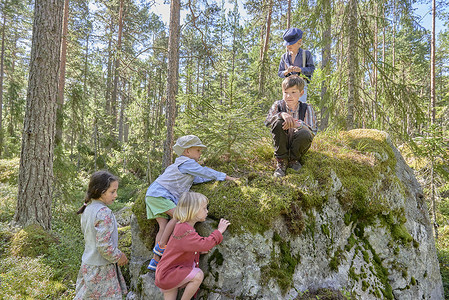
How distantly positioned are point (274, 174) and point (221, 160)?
1.09 meters

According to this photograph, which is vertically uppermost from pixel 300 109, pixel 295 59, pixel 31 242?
pixel 295 59

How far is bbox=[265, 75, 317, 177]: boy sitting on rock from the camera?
3.31 m

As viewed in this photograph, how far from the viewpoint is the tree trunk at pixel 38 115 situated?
5312mm

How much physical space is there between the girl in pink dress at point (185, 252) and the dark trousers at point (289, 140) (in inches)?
58.7

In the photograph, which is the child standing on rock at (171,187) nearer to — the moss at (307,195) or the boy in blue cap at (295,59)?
the moss at (307,195)

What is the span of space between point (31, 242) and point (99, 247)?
3.92 m

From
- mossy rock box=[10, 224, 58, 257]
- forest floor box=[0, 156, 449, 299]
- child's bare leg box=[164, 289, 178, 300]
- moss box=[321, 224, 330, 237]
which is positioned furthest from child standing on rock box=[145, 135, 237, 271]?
mossy rock box=[10, 224, 58, 257]

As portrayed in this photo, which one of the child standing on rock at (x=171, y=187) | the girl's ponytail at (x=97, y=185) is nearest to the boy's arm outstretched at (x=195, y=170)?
the child standing on rock at (x=171, y=187)

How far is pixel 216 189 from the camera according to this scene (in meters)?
3.24

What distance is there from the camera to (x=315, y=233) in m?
3.13

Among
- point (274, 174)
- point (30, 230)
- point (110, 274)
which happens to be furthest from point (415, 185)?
point (30, 230)

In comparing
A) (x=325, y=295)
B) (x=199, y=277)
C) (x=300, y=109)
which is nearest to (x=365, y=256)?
(x=325, y=295)

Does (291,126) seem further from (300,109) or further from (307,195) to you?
(307,195)

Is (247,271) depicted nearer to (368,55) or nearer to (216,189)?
(216,189)
